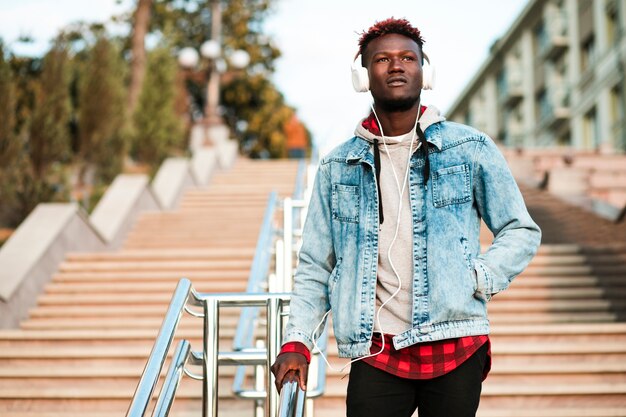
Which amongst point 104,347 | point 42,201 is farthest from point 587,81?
point 104,347

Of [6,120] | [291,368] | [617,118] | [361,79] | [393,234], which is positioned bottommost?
[617,118]

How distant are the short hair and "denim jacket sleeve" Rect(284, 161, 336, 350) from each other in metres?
0.40

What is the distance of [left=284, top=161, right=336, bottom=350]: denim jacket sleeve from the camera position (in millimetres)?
2238

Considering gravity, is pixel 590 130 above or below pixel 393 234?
below

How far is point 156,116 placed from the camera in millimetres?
18969

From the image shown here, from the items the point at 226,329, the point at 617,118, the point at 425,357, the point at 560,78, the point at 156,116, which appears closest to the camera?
the point at 425,357

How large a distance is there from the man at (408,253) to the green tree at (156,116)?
1707 centimetres

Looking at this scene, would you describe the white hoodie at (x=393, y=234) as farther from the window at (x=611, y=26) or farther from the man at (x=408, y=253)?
the window at (x=611, y=26)

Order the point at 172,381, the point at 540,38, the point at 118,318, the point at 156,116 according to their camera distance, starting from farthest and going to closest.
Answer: the point at 540,38 < the point at 156,116 < the point at 118,318 < the point at 172,381

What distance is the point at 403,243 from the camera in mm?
2135

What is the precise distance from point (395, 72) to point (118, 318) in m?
5.94

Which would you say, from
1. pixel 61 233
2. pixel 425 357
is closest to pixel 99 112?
pixel 61 233

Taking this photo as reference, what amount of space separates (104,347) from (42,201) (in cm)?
663

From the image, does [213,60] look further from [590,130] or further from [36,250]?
[590,130]
